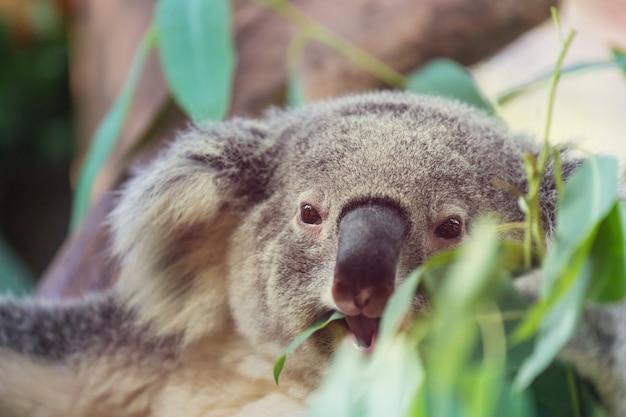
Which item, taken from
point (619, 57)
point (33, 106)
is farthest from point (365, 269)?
point (33, 106)

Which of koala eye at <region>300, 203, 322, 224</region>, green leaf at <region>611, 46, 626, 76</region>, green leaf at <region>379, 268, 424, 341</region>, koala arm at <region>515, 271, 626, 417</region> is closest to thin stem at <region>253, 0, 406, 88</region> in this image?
green leaf at <region>611, 46, 626, 76</region>

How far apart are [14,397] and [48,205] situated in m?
4.26

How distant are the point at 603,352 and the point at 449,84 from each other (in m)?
1.40

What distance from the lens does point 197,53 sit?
8.08ft

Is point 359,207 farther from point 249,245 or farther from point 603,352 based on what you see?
point 603,352

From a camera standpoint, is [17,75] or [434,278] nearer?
[434,278]

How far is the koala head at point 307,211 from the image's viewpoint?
155 centimetres

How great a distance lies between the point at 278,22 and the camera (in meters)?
3.66

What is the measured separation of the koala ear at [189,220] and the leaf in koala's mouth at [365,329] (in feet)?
2.01

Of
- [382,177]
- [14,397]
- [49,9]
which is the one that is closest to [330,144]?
[382,177]

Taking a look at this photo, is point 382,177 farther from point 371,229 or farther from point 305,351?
point 305,351

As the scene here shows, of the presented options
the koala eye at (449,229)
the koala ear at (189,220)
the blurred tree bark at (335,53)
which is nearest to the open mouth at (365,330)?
the koala eye at (449,229)

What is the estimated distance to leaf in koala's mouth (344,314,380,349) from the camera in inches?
57.6

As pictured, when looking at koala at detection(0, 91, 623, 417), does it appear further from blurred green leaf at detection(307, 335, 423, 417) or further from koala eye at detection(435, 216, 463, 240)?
blurred green leaf at detection(307, 335, 423, 417)
